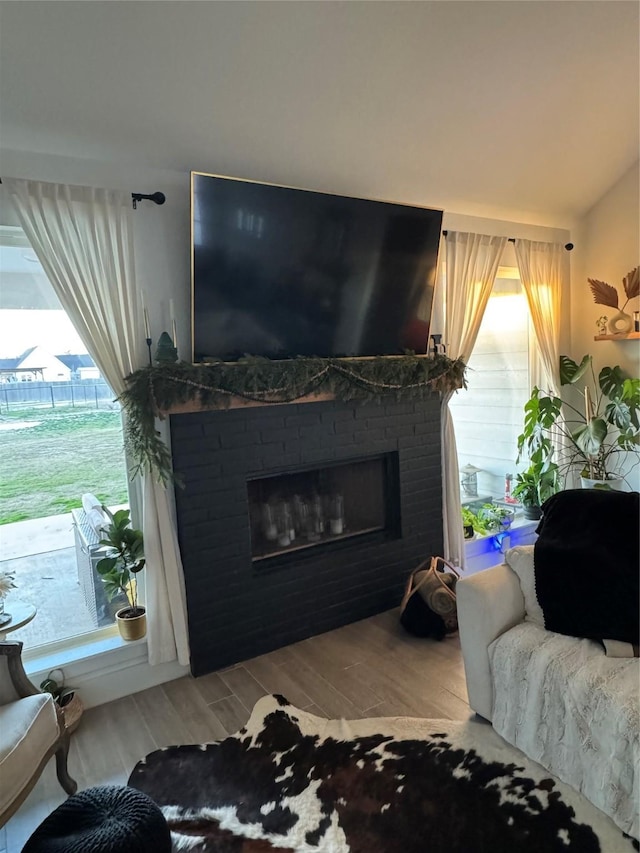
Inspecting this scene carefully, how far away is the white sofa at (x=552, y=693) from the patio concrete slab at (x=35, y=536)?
6.09 feet

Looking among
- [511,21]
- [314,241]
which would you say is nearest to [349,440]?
[314,241]

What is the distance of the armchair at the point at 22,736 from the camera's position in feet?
5.38

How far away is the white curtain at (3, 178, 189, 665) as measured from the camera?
2.36 meters

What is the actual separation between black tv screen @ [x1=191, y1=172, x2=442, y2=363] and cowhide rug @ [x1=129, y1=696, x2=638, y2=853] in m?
1.75

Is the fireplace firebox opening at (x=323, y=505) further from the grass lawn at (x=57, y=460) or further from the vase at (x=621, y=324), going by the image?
the vase at (x=621, y=324)

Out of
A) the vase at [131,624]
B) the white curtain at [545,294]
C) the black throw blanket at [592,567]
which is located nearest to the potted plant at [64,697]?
the vase at [131,624]

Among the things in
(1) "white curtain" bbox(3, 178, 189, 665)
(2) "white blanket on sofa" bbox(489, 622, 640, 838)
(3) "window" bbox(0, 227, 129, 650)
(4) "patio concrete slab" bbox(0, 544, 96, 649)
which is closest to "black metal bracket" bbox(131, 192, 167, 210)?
(1) "white curtain" bbox(3, 178, 189, 665)

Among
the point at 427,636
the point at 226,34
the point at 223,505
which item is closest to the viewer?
the point at 226,34

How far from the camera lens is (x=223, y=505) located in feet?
9.14

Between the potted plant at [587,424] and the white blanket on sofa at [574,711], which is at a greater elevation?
the potted plant at [587,424]

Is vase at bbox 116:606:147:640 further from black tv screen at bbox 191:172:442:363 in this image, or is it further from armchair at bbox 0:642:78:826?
black tv screen at bbox 191:172:442:363

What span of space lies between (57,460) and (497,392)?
3160mm

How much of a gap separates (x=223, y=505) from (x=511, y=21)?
2654mm

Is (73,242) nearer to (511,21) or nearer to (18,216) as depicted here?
(18,216)
